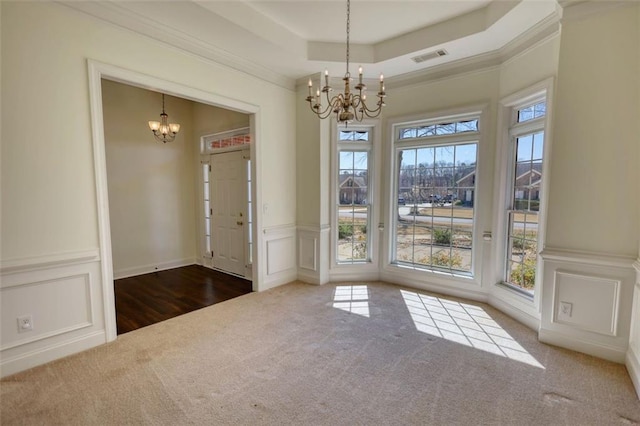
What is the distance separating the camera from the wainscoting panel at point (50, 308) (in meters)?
2.24

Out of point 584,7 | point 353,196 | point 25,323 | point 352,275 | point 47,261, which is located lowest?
point 352,275

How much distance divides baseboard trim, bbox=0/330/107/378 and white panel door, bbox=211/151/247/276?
2.28 meters

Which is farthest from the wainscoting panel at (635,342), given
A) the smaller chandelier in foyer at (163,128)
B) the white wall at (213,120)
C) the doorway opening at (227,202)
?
the smaller chandelier in foyer at (163,128)

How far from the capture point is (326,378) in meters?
2.24

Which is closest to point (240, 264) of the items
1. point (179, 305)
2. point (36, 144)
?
point (179, 305)

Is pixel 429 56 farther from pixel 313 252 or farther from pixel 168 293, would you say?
pixel 168 293

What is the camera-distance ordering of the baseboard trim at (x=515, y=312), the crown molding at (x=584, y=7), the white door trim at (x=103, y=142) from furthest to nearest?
the baseboard trim at (x=515, y=312)
the white door trim at (x=103, y=142)
the crown molding at (x=584, y=7)

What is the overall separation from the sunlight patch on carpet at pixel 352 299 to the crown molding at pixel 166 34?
304 centimetres

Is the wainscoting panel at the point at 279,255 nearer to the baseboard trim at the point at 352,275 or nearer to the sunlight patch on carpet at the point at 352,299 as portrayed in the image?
the baseboard trim at the point at 352,275

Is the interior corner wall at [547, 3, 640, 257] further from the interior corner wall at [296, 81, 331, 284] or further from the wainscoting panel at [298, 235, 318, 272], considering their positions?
the wainscoting panel at [298, 235, 318, 272]

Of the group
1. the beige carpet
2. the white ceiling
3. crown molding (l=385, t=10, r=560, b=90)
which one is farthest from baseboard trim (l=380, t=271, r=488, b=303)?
the white ceiling

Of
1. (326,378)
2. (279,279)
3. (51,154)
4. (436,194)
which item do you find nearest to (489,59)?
(436,194)

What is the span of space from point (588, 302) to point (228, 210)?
4602 millimetres

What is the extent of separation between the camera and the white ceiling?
2676 mm
